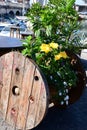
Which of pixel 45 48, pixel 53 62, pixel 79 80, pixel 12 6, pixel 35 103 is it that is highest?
pixel 45 48

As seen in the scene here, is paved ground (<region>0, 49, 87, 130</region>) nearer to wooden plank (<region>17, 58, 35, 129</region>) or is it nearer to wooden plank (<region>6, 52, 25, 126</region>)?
wooden plank (<region>6, 52, 25, 126</region>)

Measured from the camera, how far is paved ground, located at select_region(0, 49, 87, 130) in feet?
14.9

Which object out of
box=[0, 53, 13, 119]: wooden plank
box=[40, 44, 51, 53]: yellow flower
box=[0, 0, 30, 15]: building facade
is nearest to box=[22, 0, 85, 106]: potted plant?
box=[40, 44, 51, 53]: yellow flower

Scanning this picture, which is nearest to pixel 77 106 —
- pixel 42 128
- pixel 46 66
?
pixel 42 128

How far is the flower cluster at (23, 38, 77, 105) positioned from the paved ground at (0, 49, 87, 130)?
19.6 inches

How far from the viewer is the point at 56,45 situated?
13.5 feet

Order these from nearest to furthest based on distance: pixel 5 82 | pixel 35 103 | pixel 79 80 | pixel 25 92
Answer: pixel 35 103
pixel 25 92
pixel 5 82
pixel 79 80

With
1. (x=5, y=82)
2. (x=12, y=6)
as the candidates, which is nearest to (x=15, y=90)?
(x=5, y=82)

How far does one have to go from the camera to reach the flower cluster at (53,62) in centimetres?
411

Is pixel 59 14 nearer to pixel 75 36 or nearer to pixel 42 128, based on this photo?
pixel 75 36

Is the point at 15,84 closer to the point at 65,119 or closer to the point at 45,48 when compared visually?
the point at 45,48

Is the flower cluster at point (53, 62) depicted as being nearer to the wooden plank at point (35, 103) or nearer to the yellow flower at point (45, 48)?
the yellow flower at point (45, 48)

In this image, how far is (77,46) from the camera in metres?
4.60

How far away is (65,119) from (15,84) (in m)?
1.12
